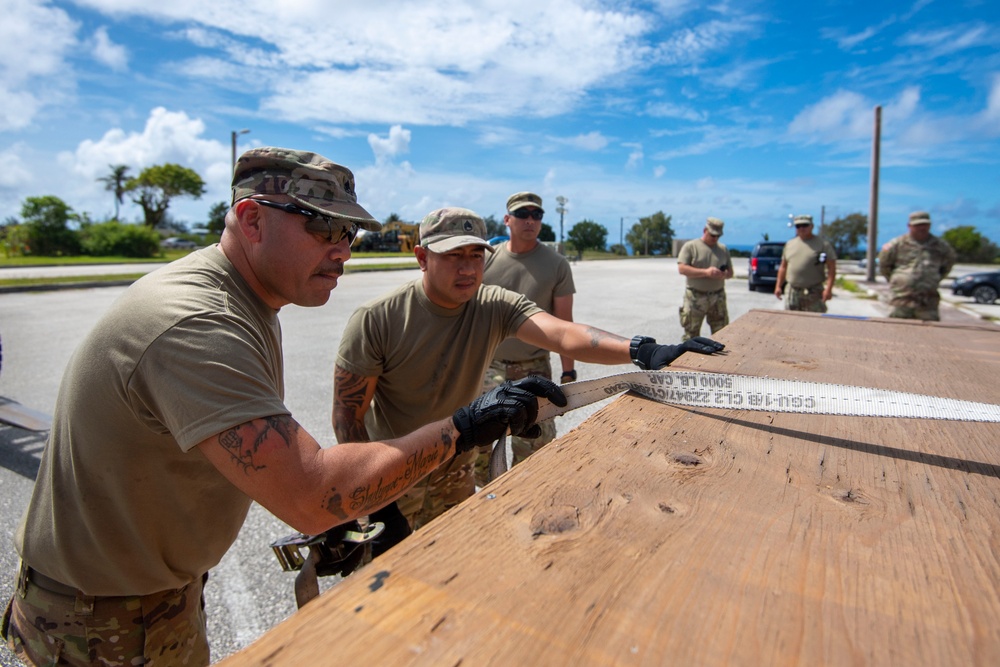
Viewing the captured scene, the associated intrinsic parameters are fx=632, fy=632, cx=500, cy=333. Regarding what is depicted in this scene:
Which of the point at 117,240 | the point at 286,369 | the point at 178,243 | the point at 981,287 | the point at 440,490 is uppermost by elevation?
the point at 178,243

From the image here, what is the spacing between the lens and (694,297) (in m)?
7.21

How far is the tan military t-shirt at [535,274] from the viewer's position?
14.8 ft

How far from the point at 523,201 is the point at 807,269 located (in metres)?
4.76

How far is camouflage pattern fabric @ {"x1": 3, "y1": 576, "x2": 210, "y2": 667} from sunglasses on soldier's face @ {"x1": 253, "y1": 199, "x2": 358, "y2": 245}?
0.97 metres

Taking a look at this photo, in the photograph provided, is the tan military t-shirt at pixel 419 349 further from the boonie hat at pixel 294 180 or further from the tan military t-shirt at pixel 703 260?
the tan military t-shirt at pixel 703 260

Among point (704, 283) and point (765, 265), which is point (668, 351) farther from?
point (765, 265)

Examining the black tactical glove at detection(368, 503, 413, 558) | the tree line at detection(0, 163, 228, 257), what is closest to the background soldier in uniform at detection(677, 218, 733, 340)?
the black tactical glove at detection(368, 503, 413, 558)

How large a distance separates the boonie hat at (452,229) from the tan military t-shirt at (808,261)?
624 cm

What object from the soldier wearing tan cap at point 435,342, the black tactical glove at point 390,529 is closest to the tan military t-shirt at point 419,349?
the soldier wearing tan cap at point 435,342

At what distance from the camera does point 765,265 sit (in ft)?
64.6

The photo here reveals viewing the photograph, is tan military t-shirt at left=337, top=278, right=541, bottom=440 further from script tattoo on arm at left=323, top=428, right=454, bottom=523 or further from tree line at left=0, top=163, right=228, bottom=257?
tree line at left=0, top=163, right=228, bottom=257

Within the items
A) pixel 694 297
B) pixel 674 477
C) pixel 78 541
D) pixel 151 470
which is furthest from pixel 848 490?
pixel 694 297

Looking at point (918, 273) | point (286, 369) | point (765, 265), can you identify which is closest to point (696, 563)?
point (286, 369)

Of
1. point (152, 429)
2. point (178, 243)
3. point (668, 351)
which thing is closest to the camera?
point (152, 429)
